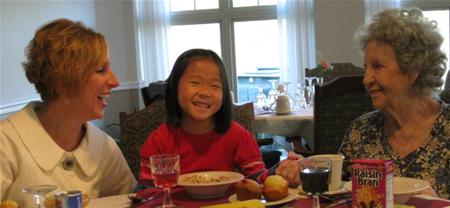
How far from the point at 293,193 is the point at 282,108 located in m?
2.15

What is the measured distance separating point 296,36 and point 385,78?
Result: 361cm

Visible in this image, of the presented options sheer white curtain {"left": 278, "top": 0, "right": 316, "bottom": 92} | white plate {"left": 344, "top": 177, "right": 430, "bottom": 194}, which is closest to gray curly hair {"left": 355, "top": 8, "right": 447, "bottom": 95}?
white plate {"left": 344, "top": 177, "right": 430, "bottom": 194}

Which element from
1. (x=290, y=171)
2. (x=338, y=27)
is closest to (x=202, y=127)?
(x=290, y=171)

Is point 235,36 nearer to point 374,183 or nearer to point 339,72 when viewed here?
point 339,72

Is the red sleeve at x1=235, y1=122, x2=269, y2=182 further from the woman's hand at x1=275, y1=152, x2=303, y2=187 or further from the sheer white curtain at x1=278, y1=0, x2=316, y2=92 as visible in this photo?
the sheer white curtain at x1=278, y1=0, x2=316, y2=92

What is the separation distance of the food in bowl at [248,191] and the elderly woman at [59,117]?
0.58 metres

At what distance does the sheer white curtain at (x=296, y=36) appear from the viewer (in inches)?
207

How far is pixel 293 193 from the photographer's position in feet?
4.76

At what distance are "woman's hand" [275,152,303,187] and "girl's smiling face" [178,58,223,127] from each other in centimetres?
37

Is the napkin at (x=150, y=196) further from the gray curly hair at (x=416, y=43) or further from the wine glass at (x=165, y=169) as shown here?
the gray curly hair at (x=416, y=43)

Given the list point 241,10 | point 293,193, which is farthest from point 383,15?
point 241,10

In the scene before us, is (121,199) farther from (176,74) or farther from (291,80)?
(291,80)

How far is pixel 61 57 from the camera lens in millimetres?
1614

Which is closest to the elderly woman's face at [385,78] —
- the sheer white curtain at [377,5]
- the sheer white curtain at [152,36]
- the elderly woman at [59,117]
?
the elderly woman at [59,117]
